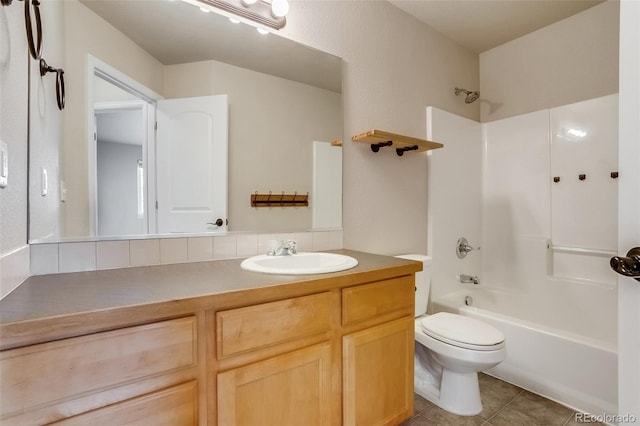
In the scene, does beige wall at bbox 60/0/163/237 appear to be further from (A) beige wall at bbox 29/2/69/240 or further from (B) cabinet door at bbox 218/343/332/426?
(B) cabinet door at bbox 218/343/332/426

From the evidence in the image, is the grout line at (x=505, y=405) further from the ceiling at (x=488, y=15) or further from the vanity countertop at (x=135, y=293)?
the ceiling at (x=488, y=15)

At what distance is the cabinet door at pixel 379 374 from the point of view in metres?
1.17

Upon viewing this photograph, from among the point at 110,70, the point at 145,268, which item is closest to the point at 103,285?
the point at 145,268

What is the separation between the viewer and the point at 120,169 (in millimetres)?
1227

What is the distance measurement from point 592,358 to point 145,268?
2.31 meters

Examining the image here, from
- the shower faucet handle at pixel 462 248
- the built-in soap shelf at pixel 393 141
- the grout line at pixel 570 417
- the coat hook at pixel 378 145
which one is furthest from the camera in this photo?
the shower faucet handle at pixel 462 248

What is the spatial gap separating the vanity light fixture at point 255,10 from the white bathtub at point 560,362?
81.9 inches

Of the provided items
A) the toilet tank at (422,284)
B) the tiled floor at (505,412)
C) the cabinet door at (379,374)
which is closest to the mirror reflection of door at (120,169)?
the cabinet door at (379,374)

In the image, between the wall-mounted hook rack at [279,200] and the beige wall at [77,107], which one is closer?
the beige wall at [77,107]

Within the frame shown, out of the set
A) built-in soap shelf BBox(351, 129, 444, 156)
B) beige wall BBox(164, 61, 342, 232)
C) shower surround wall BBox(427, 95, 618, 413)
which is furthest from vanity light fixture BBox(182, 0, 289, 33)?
shower surround wall BBox(427, 95, 618, 413)

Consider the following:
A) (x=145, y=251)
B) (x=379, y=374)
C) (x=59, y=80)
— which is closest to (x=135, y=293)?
(x=145, y=251)

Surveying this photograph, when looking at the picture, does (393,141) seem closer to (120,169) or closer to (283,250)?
(283,250)

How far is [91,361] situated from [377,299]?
95 cm

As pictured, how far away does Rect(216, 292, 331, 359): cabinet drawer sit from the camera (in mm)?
893
